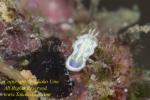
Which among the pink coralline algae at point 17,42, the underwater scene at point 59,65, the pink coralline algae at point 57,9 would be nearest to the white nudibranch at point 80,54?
the underwater scene at point 59,65

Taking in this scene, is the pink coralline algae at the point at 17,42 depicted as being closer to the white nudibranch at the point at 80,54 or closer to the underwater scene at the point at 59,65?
the underwater scene at the point at 59,65

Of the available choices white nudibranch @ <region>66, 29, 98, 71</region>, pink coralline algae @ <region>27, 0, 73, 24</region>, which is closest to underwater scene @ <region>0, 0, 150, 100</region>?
white nudibranch @ <region>66, 29, 98, 71</region>

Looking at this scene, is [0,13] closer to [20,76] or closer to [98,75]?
[20,76]

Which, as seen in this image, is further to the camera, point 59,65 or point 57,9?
point 57,9

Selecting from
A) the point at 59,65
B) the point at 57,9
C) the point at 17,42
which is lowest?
the point at 59,65

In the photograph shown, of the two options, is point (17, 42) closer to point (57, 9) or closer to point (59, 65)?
point (59, 65)

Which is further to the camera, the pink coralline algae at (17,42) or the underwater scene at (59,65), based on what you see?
the pink coralline algae at (17,42)

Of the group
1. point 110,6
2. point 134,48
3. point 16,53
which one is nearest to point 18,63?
point 16,53

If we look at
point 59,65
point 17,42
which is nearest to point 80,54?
point 59,65

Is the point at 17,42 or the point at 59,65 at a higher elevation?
the point at 17,42
